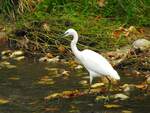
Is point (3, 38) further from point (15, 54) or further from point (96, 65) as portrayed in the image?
point (96, 65)

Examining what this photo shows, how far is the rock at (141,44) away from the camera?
38.0ft

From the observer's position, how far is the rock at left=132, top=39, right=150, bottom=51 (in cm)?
1158

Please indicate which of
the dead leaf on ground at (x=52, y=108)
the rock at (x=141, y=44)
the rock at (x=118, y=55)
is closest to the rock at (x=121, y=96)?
the dead leaf on ground at (x=52, y=108)

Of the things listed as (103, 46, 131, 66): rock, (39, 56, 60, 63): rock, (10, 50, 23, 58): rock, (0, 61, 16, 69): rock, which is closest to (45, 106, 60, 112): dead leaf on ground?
(103, 46, 131, 66): rock

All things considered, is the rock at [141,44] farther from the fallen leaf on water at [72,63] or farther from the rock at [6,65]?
the rock at [6,65]

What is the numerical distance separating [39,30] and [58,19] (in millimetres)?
776

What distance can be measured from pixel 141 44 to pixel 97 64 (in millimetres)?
2366

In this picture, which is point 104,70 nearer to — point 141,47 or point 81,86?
point 81,86

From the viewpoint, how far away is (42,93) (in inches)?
370

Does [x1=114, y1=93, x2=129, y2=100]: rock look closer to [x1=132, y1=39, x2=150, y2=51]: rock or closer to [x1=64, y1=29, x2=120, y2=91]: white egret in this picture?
[x1=64, y1=29, x2=120, y2=91]: white egret

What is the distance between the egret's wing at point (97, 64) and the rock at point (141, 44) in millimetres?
1956

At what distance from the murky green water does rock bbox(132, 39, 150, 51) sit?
145 cm

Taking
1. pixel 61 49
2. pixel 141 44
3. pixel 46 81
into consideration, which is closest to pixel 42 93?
pixel 46 81

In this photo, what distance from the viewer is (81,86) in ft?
32.2
